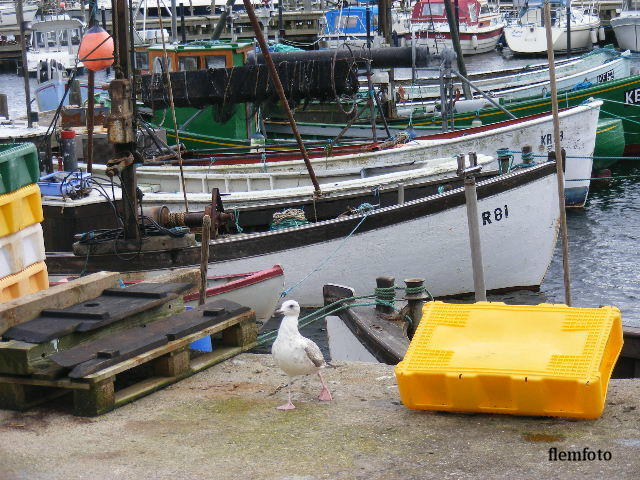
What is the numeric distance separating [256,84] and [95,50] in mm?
5905

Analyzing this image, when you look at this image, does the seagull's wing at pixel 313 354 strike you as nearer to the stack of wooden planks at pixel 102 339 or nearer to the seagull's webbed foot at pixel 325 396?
the seagull's webbed foot at pixel 325 396

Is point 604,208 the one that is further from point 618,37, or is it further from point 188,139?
point 618,37

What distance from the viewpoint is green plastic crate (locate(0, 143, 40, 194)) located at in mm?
7703

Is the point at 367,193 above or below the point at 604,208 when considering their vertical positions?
above

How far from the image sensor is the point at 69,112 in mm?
23344

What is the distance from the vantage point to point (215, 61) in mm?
22766

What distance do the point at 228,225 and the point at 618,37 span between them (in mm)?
39890

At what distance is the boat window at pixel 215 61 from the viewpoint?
22.7 meters

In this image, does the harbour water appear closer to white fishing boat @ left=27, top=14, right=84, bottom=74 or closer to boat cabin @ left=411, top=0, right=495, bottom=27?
boat cabin @ left=411, top=0, right=495, bottom=27

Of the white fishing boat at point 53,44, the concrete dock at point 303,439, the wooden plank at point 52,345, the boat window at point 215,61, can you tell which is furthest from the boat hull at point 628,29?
the wooden plank at point 52,345

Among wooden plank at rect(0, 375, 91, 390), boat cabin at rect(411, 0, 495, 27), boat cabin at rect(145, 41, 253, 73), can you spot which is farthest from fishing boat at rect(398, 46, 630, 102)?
wooden plank at rect(0, 375, 91, 390)

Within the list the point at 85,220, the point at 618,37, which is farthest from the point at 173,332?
the point at 618,37

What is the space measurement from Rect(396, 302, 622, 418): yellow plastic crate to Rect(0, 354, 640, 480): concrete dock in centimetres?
13

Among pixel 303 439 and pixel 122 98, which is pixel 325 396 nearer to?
pixel 303 439
